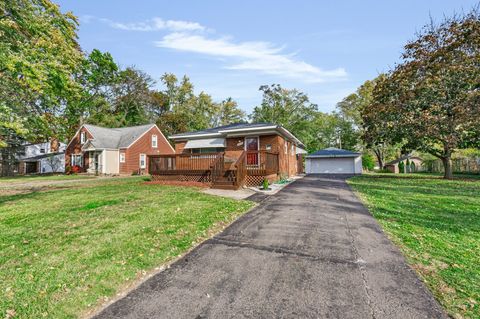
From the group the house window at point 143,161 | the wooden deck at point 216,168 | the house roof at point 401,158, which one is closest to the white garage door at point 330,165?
the house roof at point 401,158

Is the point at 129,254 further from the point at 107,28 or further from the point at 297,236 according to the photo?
the point at 107,28

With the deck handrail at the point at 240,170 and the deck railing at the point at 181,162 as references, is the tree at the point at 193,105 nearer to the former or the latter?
the deck railing at the point at 181,162

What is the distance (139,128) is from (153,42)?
18676mm

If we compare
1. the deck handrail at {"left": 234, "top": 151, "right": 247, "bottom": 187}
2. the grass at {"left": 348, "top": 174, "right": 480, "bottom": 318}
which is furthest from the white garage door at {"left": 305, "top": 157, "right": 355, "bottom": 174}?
the grass at {"left": 348, "top": 174, "right": 480, "bottom": 318}

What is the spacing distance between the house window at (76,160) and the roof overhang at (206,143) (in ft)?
65.5

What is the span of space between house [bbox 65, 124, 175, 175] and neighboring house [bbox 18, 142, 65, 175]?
796cm

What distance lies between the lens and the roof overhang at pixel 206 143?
17.5 m

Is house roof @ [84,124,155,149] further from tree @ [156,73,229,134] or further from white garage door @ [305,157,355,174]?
white garage door @ [305,157,355,174]

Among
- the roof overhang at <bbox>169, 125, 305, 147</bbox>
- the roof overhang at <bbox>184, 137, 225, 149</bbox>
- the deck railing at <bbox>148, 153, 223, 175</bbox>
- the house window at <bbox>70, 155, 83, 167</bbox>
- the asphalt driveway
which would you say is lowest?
the asphalt driveway

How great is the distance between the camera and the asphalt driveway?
8.61ft

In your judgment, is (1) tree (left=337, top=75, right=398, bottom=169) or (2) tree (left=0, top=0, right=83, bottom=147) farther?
(1) tree (left=337, top=75, right=398, bottom=169)

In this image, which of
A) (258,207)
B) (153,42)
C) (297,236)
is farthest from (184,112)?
(297,236)

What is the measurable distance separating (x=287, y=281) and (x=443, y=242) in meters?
3.62

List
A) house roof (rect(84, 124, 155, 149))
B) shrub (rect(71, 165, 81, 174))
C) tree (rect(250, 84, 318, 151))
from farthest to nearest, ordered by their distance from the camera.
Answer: tree (rect(250, 84, 318, 151)) < shrub (rect(71, 165, 81, 174)) < house roof (rect(84, 124, 155, 149))
